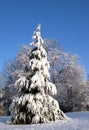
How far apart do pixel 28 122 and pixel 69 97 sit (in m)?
19.0

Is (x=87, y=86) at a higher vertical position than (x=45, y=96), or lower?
higher

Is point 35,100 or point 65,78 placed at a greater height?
point 65,78

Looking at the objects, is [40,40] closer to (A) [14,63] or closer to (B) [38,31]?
(B) [38,31]

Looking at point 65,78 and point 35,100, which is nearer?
point 35,100

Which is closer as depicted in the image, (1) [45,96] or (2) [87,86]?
(1) [45,96]

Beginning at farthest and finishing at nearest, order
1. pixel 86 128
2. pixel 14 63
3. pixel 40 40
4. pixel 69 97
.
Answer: pixel 14 63 → pixel 69 97 → pixel 40 40 → pixel 86 128

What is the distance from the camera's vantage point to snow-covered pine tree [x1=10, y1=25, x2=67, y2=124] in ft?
57.3

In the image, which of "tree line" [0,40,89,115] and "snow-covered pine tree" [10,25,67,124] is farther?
"tree line" [0,40,89,115]

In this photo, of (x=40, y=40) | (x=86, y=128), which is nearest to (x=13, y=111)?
(x=40, y=40)

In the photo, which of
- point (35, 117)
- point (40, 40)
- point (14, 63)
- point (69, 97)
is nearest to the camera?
point (35, 117)

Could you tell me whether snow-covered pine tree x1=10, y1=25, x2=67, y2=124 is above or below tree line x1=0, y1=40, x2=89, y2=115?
below

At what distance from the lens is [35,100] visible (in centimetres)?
1784

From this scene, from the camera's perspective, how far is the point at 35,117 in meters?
17.1

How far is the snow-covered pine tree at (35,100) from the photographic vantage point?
57.3ft
